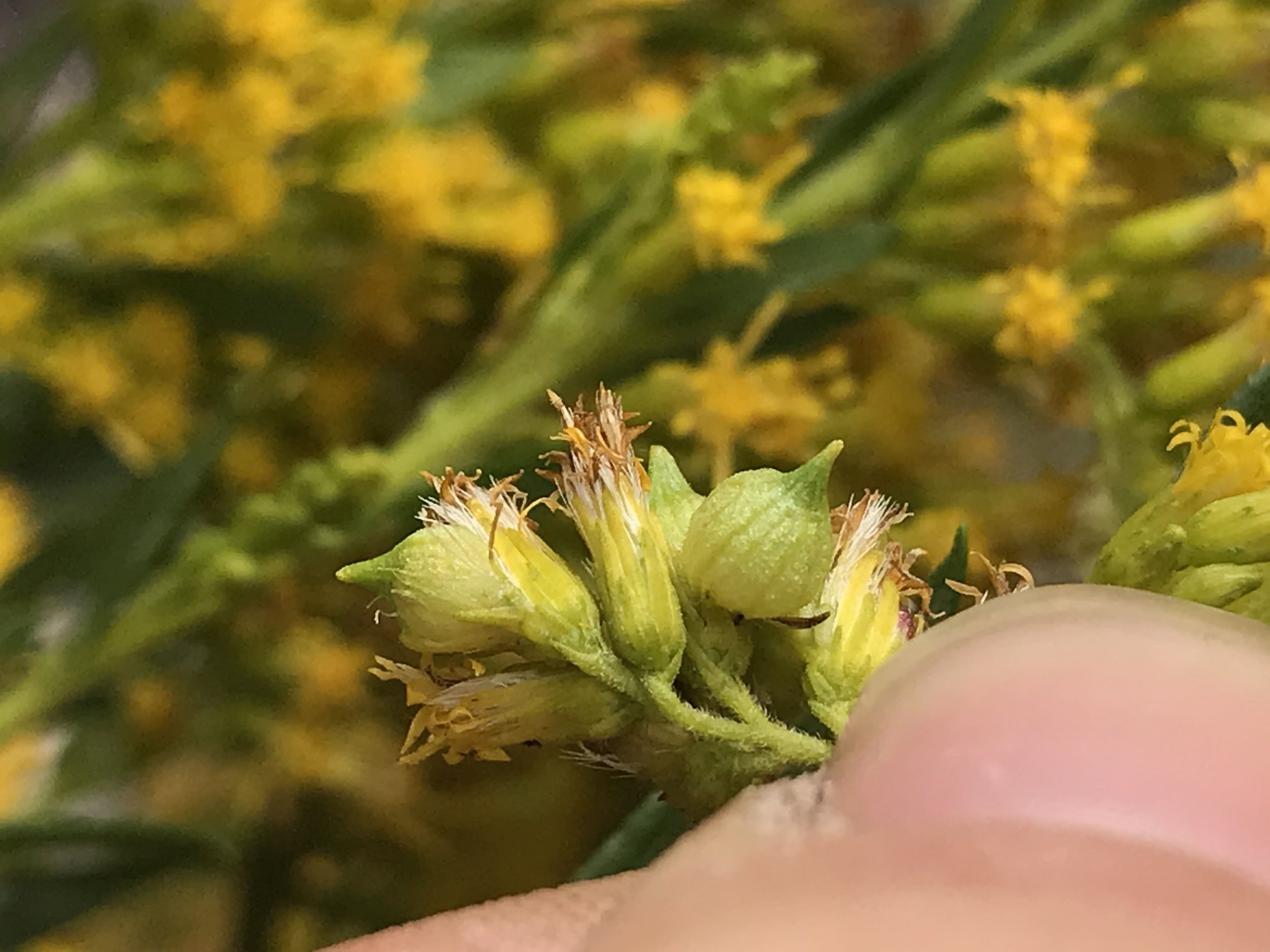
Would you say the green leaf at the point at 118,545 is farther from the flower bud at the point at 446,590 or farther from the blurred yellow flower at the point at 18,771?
the flower bud at the point at 446,590

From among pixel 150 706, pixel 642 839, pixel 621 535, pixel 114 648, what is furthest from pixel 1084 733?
pixel 150 706

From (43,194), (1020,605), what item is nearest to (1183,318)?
(1020,605)

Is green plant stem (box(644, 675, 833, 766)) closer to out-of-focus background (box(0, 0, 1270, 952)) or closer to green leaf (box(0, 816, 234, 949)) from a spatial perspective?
out-of-focus background (box(0, 0, 1270, 952))

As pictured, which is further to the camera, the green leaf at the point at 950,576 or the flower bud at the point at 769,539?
the green leaf at the point at 950,576

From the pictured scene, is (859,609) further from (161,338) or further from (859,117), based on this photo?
(161,338)

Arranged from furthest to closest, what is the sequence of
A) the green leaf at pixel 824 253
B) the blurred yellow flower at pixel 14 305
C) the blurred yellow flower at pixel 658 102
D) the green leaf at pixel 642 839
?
1. the blurred yellow flower at pixel 658 102
2. the blurred yellow flower at pixel 14 305
3. the green leaf at pixel 824 253
4. the green leaf at pixel 642 839

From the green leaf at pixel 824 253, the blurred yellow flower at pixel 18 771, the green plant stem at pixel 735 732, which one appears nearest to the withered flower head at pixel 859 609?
the green plant stem at pixel 735 732

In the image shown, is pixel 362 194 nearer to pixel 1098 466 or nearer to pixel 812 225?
pixel 812 225
